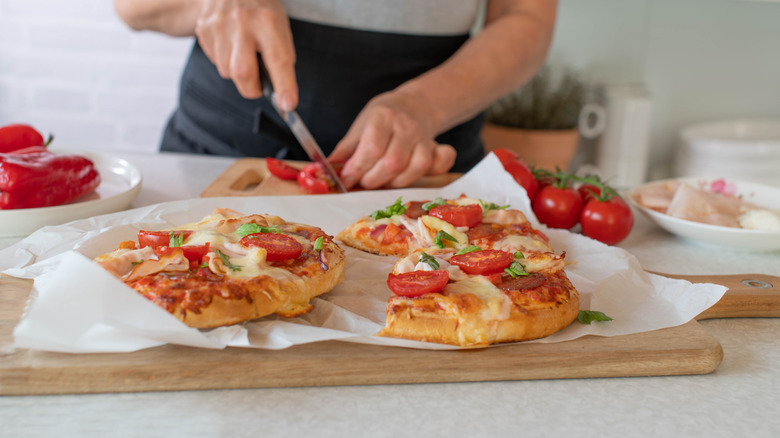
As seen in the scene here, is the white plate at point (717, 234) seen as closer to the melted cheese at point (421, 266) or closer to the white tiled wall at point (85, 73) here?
the melted cheese at point (421, 266)

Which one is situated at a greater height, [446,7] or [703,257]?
[446,7]

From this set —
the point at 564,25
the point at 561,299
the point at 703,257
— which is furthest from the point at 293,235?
the point at 564,25

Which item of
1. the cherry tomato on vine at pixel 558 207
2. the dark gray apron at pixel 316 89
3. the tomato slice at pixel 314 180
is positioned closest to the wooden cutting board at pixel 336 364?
the cherry tomato on vine at pixel 558 207

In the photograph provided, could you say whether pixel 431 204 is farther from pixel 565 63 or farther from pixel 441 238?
pixel 565 63

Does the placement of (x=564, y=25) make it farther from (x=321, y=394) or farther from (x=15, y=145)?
(x=321, y=394)

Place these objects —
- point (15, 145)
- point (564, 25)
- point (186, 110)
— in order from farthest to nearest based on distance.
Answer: point (564, 25) → point (186, 110) → point (15, 145)

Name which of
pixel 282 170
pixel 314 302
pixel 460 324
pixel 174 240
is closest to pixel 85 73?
pixel 282 170

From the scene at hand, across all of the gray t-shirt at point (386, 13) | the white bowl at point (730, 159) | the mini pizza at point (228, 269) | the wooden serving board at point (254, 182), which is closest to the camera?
the mini pizza at point (228, 269)
